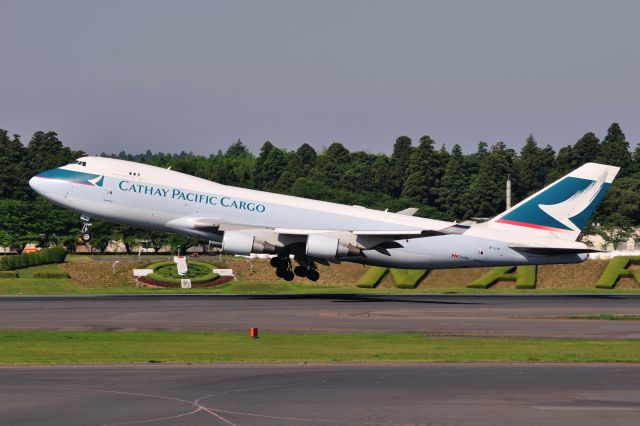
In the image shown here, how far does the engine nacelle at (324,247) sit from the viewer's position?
198 ft

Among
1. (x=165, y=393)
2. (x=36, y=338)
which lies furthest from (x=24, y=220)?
(x=165, y=393)

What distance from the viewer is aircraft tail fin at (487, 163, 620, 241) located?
64.8 m

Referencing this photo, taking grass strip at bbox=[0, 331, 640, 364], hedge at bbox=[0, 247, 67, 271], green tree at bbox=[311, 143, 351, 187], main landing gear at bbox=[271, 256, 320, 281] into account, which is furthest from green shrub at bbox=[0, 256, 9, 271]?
green tree at bbox=[311, 143, 351, 187]

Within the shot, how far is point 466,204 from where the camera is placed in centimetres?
15850

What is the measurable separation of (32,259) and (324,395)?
6294 cm

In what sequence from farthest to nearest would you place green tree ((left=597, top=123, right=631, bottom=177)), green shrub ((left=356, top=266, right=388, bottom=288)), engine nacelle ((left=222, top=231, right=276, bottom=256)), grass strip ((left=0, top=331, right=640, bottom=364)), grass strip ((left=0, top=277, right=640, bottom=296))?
green tree ((left=597, top=123, right=631, bottom=177))
green shrub ((left=356, top=266, right=388, bottom=288))
grass strip ((left=0, top=277, right=640, bottom=296))
engine nacelle ((left=222, top=231, right=276, bottom=256))
grass strip ((left=0, top=331, right=640, bottom=364))

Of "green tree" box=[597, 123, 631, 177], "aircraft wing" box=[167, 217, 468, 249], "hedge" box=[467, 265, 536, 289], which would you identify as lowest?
"hedge" box=[467, 265, 536, 289]

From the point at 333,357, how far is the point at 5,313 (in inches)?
903

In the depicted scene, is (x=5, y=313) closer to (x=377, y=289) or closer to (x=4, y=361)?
(x=4, y=361)

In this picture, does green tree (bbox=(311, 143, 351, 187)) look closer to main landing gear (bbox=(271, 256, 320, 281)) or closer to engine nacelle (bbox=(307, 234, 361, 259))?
main landing gear (bbox=(271, 256, 320, 281))

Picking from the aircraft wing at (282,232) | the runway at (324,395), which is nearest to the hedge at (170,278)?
the aircraft wing at (282,232)

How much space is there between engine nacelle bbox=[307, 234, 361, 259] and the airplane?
58 mm

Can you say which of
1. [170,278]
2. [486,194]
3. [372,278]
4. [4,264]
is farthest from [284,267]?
[486,194]

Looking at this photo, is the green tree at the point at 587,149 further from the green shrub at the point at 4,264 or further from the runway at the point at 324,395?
the runway at the point at 324,395
